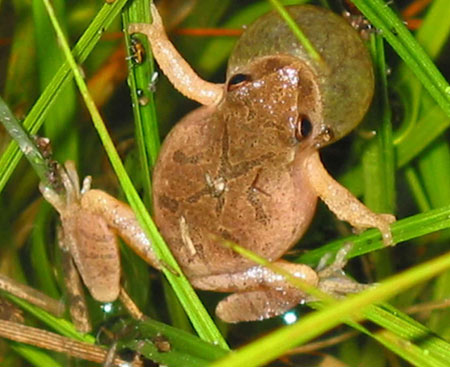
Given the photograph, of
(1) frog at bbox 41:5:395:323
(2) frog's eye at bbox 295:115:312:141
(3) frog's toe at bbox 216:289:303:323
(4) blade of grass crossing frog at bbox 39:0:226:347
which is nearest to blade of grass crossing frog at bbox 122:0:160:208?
(1) frog at bbox 41:5:395:323

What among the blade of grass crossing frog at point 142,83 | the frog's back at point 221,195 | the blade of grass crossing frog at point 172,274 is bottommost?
the blade of grass crossing frog at point 172,274

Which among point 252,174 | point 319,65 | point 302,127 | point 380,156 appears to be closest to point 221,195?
point 252,174

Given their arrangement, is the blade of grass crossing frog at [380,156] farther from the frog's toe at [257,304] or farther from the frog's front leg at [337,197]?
the frog's toe at [257,304]

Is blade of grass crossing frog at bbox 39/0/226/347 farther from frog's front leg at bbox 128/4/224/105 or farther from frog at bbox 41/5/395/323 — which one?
frog's front leg at bbox 128/4/224/105

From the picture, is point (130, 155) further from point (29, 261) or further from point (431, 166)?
point (431, 166)

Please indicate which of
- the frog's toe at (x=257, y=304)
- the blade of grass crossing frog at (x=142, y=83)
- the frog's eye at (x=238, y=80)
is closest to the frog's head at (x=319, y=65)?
the frog's eye at (x=238, y=80)

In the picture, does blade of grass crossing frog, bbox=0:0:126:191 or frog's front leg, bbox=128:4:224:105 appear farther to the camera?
frog's front leg, bbox=128:4:224:105
